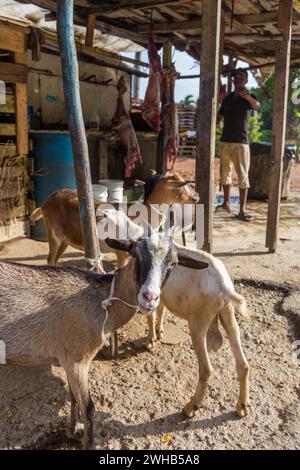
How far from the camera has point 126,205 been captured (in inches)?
209

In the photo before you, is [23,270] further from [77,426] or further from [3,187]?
[3,187]

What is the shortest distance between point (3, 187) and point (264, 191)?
643cm

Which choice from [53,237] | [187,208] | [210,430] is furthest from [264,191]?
[210,430]

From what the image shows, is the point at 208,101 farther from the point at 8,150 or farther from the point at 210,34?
the point at 8,150

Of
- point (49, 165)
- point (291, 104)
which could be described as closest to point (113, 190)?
point (49, 165)

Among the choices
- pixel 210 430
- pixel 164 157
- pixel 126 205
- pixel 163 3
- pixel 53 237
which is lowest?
pixel 210 430

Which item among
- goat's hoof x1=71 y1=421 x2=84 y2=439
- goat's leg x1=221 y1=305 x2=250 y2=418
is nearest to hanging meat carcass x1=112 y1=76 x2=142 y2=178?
goat's leg x1=221 y1=305 x2=250 y2=418

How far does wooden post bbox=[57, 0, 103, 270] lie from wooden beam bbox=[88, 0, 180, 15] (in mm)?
3206

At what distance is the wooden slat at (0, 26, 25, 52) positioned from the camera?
5824 mm

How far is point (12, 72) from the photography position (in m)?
6.00

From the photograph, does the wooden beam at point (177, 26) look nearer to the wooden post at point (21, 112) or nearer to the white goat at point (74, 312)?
the wooden post at point (21, 112)

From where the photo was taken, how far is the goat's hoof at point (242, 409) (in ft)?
10.0

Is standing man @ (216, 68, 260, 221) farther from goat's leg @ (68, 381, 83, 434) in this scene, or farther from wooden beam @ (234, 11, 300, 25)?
goat's leg @ (68, 381, 83, 434)

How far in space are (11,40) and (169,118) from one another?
3.45 meters
